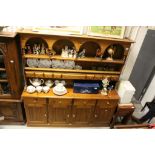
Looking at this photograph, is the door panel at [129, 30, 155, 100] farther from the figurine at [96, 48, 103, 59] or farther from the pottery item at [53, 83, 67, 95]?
the pottery item at [53, 83, 67, 95]

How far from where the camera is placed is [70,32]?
256 centimetres

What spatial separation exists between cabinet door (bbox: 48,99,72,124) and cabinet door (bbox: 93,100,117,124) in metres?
0.51

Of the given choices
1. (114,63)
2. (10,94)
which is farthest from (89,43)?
(10,94)

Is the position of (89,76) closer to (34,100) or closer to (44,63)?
(44,63)

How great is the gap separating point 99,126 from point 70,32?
6.16 feet

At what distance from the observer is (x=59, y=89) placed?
2.88m

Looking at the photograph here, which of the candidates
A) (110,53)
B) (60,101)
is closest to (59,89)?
(60,101)

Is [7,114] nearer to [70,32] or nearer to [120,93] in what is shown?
[70,32]

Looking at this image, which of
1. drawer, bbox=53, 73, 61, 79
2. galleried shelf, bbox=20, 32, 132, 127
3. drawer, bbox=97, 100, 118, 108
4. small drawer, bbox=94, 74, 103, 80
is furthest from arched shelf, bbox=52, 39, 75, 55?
drawer, bbox=97, 100, 118, 108

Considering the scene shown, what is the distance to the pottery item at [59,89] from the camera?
287 centimetres

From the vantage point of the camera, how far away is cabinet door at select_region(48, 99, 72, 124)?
2.89 meters

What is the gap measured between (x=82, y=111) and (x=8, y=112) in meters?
1.32

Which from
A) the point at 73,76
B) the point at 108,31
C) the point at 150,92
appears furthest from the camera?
the point at 150,92

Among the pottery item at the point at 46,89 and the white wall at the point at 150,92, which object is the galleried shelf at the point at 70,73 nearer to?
the pottery item at the point at 46,89
